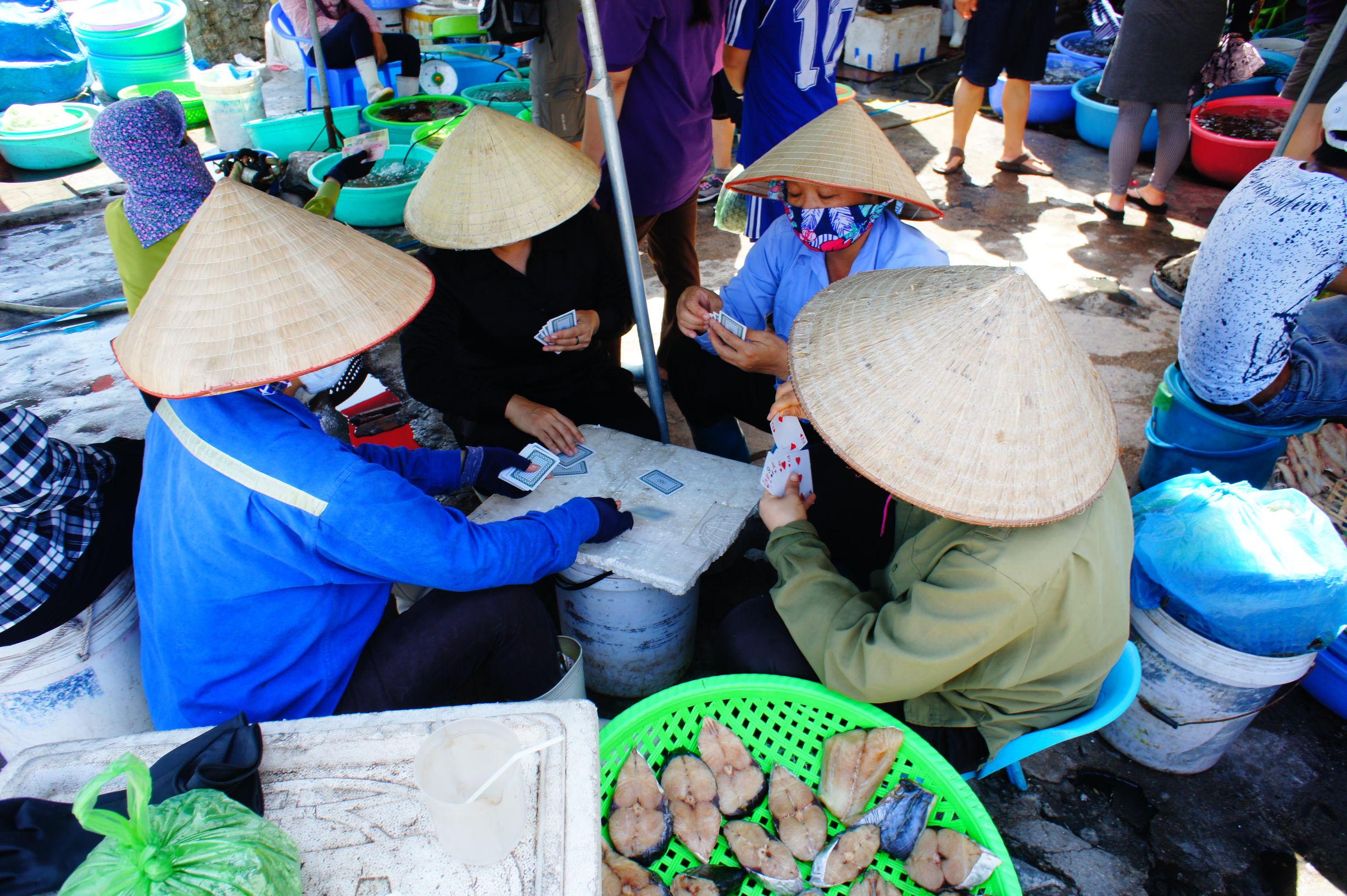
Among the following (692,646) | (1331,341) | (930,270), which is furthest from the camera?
(1331,341)

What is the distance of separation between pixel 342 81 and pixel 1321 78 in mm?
6036

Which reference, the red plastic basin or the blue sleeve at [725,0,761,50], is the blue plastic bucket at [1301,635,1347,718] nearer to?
the blue sleeve at [725,0,761,50]

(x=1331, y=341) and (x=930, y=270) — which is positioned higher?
(x=930, y=270)

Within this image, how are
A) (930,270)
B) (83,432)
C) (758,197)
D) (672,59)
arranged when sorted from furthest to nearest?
(83,432) < (758,197) < (672,59) < (930,270)

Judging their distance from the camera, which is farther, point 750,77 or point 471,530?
point 750,77

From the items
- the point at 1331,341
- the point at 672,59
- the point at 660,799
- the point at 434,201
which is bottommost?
the point at 660,799

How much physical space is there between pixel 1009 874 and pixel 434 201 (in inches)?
91.3

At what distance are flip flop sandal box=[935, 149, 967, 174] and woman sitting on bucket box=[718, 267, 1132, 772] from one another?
181 inches

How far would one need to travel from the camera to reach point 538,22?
370 centimetres

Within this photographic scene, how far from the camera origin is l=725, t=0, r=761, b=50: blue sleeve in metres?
3.41

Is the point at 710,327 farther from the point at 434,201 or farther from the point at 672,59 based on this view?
the point at 672,59

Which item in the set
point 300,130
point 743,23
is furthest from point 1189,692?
point 300,130

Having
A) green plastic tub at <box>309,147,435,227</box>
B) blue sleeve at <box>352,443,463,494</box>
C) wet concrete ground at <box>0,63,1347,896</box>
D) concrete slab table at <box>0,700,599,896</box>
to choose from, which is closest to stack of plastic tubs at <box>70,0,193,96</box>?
wet concrete ground at <box>0,63,1347,896</box>

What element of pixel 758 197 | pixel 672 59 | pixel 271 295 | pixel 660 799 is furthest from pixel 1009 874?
pixel 672 59
